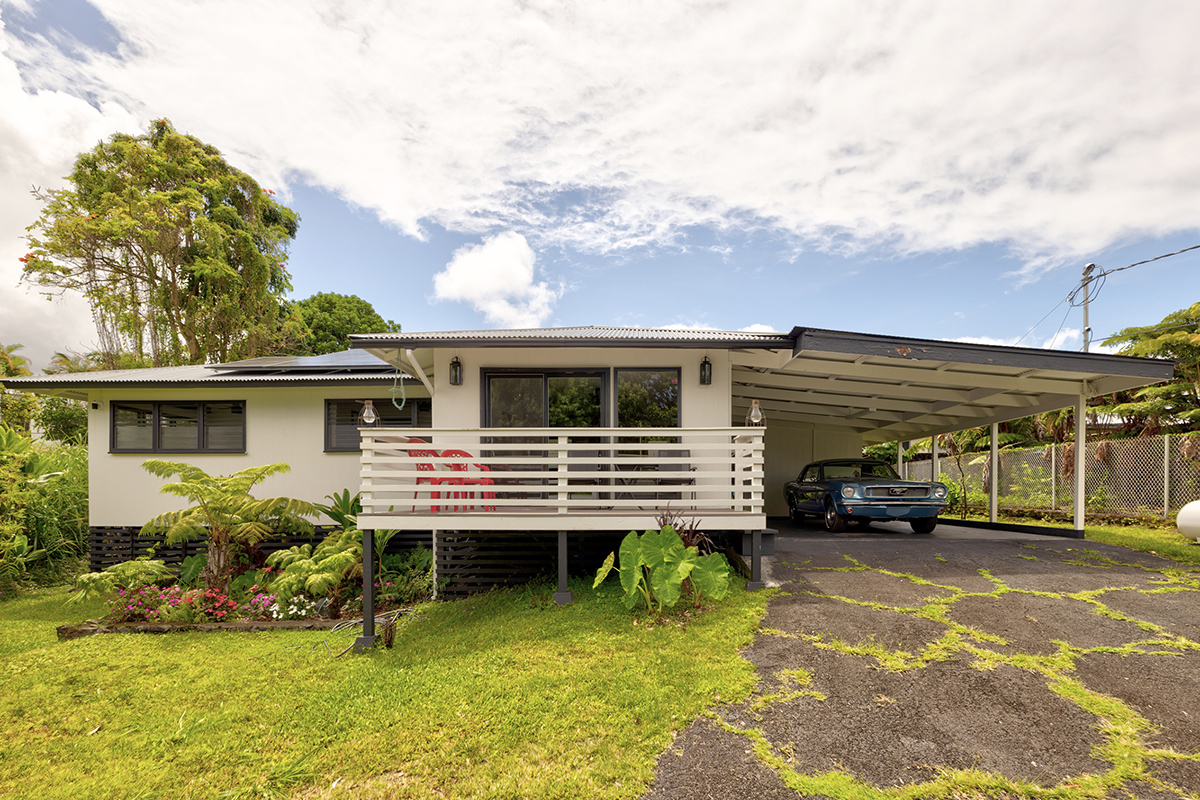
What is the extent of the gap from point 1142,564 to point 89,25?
21534 mm

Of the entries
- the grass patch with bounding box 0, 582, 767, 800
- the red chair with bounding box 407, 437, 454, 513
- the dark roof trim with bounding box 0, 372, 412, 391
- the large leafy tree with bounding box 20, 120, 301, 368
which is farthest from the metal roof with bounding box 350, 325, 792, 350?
the large leafy tree with bounding box 20, 120, 301, 368

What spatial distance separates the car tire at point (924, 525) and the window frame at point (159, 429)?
12688 mm

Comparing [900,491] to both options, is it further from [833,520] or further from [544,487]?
[544,487]

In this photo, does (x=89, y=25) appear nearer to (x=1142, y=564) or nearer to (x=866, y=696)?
(x=866, y=696)

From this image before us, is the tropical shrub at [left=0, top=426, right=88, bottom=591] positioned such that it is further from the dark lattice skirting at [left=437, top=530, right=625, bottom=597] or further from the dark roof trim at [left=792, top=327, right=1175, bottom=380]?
the dark roof trim at [left=792, top=327, right=1175, bottom=380]

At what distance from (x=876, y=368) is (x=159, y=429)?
12.5 metres

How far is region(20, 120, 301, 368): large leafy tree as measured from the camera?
1684 cm

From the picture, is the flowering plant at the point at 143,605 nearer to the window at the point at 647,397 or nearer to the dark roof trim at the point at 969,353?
the window at the point at 647,397

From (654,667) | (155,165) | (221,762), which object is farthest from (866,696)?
(155,165)

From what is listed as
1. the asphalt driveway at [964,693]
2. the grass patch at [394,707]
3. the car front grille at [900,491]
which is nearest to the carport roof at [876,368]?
the car front grille at [900,491]

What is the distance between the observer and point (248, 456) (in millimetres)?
9031

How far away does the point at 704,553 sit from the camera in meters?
5.95

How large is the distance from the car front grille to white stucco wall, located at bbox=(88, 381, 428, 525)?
9.45m

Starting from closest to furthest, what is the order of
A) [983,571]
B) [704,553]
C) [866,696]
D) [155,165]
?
[866,696] → [704,553] → [983,571] → [155,165]
